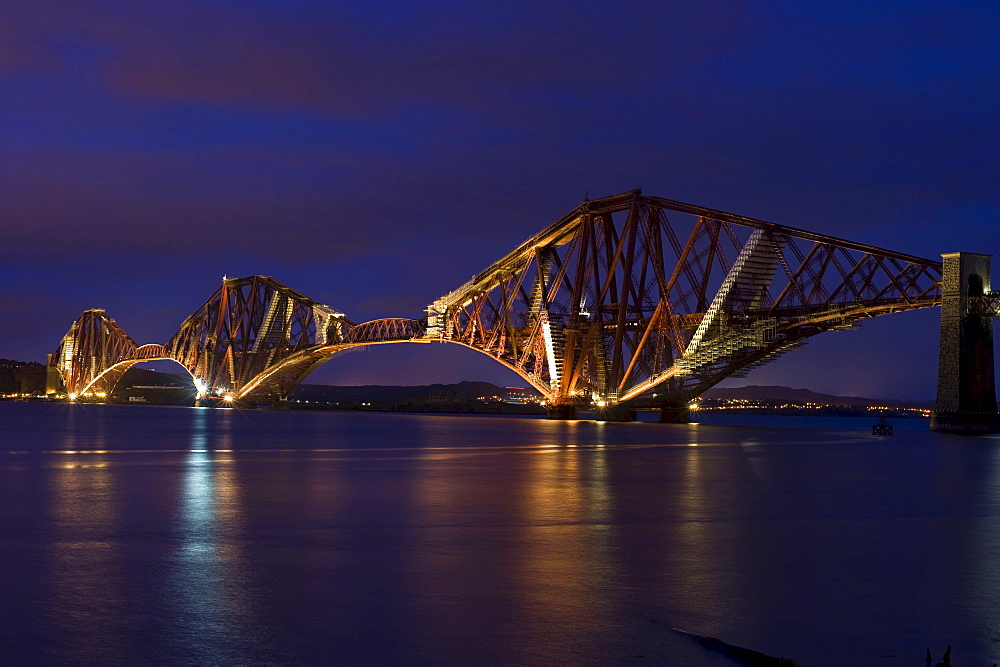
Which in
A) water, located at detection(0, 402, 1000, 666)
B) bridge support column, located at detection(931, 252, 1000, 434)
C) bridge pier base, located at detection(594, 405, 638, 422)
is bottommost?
bridge pier base, located at detection(594, 405, 638, 422)

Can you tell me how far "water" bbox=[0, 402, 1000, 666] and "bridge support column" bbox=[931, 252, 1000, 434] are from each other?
33.4 metres

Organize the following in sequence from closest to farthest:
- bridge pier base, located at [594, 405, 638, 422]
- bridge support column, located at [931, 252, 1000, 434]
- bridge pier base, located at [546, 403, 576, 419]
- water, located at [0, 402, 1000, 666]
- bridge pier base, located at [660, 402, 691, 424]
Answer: water, located at [0, 402, 1000, 666], bridge support column, located at [931, 252, 1000, 434], bridge pier base, located at [594, 405, 638, 422], bridge pier base, located at [660, 402, 691, 424], bridge pier base, located at [546, 403, 576, 419]

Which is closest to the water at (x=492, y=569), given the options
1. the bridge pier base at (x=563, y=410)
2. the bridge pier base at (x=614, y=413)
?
the bridge pier base at (x=614, y=413)

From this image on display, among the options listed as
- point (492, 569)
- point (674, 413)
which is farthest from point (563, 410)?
point (492, 569)

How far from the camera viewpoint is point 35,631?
9.74m

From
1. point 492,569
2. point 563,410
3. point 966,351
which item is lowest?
point 563,410

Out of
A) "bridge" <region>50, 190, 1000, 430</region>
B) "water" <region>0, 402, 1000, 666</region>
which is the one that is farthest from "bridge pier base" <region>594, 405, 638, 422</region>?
"water" <region>0, 402, 1000, 666</region>

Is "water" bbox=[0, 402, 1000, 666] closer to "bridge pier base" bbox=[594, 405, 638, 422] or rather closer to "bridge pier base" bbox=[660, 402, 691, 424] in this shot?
"bridge pier base" bbox=[594, 405, 638, 422]

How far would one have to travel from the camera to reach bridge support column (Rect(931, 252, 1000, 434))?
57.6m

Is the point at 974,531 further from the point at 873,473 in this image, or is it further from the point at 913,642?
the point at 873,473

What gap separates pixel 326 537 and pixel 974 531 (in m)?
10.8

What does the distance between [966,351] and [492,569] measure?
170ft

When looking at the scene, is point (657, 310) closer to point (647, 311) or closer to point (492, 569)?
point (647, 311)

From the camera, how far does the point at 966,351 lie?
57.5 meters
